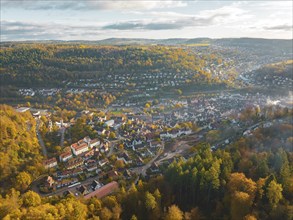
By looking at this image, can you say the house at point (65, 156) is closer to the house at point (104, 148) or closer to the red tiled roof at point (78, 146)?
the red tiled roof at point (78, 146)

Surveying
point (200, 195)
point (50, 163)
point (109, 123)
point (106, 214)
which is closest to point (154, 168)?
point (200, 195)

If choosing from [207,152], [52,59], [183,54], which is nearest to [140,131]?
[207,152]

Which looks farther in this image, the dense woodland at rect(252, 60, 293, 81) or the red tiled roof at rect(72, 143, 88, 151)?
the dense woodland at rect(252, 60, 293, 81)

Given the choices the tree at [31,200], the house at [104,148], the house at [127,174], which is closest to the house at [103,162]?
the house at [104,148]

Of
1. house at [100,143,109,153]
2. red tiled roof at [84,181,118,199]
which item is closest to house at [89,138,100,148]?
house at [100,143,109,153]

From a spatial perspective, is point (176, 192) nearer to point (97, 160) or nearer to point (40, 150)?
point (97, 160)

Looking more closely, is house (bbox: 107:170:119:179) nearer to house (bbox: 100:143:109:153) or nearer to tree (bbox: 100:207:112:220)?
house (bbox: 100:143:109:153)

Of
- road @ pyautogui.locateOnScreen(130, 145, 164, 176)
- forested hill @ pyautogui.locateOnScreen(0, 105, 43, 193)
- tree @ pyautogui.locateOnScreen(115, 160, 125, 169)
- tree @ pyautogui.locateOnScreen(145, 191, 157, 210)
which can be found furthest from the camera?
tree @ pyautogui.locateOnScreen(115, 160, 125, 169)

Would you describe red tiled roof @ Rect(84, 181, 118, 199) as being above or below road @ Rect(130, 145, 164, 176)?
above
